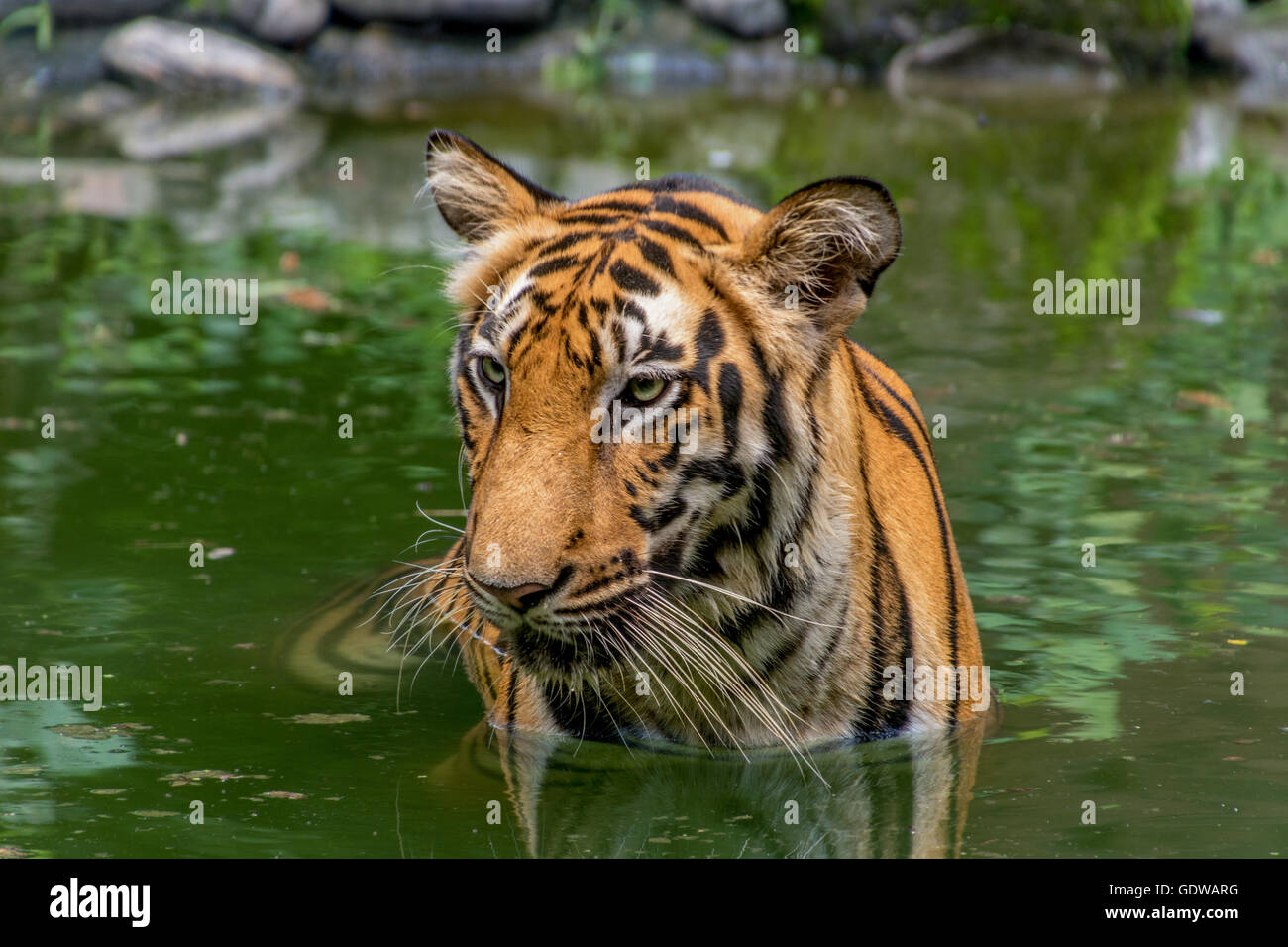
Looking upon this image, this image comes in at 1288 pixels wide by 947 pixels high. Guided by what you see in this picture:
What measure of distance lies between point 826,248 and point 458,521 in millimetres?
2473

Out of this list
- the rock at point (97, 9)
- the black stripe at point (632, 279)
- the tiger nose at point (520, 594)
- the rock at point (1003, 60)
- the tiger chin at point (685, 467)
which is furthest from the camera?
the rock at point (1003, 60)

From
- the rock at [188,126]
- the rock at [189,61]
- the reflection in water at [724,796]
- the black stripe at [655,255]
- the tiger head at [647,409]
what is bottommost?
the reflection in water at [724,796]

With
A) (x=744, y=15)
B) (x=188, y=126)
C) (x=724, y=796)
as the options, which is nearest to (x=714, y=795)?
(x=724, y=796)

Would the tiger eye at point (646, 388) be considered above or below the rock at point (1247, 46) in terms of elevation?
below

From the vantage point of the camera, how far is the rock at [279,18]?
17.0 metres

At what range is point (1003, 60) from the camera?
18.5m

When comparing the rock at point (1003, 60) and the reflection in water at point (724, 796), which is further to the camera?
the rock at point (1003, 60)

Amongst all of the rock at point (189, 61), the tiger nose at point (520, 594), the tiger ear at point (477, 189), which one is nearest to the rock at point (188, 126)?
the rock at point (189, 61)

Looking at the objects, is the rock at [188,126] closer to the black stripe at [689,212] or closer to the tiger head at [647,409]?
the black stripe at [689,212]

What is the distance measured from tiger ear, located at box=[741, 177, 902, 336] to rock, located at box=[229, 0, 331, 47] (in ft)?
46.7

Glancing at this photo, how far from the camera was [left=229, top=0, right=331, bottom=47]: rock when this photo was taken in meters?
17.0

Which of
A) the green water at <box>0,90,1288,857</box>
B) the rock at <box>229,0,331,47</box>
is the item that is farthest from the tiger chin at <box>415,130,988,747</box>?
the rock at <box>229,0,331,47</box>

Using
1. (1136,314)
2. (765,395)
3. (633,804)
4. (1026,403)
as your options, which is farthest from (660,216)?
(1136,314)
